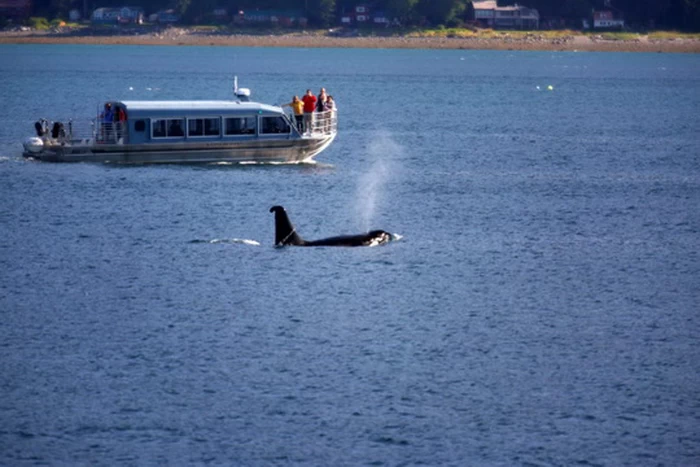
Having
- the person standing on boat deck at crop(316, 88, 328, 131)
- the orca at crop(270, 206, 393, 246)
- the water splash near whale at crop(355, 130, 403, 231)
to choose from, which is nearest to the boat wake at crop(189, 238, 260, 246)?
the orca at crop(270, 206, 393, 246)

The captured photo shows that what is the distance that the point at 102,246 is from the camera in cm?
Result: 4394

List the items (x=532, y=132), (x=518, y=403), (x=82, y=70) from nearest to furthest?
1. (x=518, y=403)
2. (x=532, y=132)
3. (x=82, y=70)

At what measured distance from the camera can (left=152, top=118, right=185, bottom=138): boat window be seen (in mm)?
58938

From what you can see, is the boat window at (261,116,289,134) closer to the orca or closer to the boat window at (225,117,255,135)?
the boat window at (225,117,255,135)

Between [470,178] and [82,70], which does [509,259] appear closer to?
[470,178]

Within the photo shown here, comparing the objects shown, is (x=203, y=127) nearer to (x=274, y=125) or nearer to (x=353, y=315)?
(x=274, y=125)

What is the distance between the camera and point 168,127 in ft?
194

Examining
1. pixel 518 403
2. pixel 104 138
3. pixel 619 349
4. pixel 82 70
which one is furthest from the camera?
pixel 82 70

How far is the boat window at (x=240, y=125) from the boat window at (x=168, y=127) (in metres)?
1.87

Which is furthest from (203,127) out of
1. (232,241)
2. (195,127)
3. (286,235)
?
(286,235)

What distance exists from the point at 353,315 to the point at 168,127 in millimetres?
25531

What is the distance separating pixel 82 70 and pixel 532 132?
3537 inches

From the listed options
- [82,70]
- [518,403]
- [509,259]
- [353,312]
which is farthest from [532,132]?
[82,70]

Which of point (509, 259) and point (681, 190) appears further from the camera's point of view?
point (681, 190)
